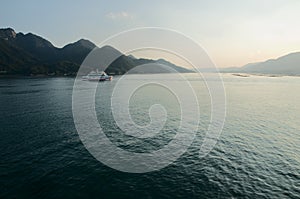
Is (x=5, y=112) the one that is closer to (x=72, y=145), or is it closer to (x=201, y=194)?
(x=72, y=145)

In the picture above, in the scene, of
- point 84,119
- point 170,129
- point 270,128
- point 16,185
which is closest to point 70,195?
point 16,185

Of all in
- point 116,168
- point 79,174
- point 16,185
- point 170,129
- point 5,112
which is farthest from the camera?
point 5,112

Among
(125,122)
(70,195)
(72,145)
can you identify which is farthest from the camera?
(125,122)

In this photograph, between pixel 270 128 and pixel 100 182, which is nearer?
pixel 100 182

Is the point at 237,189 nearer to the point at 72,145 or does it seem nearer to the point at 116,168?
the point at 116,168

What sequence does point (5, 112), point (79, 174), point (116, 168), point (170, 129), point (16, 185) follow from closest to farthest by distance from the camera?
point (16, 185), point (79, 174), point (116, 168), point (170, 129), point (5, 112)

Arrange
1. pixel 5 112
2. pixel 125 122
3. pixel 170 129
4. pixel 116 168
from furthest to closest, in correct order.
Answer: pixel 5 112, pixel 125 122, pixel 170 129, pixel 116 168

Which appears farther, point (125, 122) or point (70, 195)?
point (125, 122)

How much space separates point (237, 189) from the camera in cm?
2759

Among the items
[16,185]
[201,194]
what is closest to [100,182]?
[16,185]

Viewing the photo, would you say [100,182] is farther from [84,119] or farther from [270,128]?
[270,128]

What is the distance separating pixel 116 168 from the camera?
3344 centimetres

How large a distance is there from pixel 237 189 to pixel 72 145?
32.6 metres

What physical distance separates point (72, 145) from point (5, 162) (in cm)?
1192
